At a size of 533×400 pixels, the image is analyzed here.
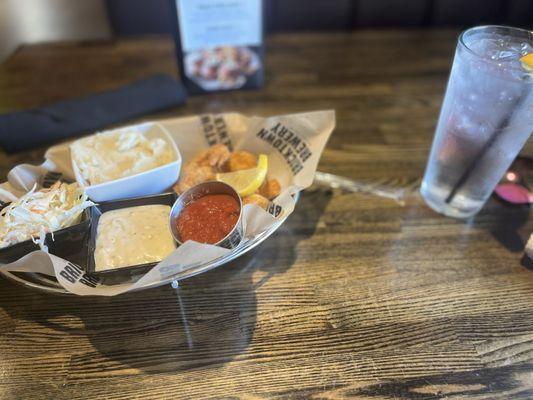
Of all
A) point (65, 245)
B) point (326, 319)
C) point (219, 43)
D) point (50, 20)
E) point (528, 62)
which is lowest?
point (50, 20)

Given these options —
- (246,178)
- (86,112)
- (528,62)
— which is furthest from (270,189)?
(86,112)

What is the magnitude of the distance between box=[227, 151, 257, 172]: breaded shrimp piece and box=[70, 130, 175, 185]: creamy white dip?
19 centimetres

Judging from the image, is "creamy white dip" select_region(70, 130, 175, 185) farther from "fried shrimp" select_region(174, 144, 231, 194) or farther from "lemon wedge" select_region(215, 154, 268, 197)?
"lemon wedge" select_region(215, 154, 268, 197)

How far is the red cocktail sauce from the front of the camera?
3.35 feet

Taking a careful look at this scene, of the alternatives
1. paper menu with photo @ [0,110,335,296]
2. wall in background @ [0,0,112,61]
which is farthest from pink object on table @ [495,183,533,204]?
wall in background @ [0,0,112,61]

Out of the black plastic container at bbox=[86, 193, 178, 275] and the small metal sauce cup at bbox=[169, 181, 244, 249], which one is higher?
the small metal sauce cup at bbox=[169, 181, 244, 249]

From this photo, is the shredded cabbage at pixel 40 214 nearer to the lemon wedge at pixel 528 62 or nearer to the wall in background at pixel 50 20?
the lemon wedge at pixel 528 62

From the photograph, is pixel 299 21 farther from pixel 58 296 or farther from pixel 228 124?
pixel 58 296

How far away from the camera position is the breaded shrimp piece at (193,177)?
124cm

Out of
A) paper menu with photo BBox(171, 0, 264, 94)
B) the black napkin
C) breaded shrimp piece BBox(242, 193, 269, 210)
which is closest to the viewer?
breaded shrimp piece BBox(242, 193, 269, 210)

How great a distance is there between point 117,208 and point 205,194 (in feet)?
0.86

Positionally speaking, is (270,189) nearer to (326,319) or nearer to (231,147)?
(231,147)

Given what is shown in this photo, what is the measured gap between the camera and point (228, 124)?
4.74 feet

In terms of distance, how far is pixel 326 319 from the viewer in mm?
1006
